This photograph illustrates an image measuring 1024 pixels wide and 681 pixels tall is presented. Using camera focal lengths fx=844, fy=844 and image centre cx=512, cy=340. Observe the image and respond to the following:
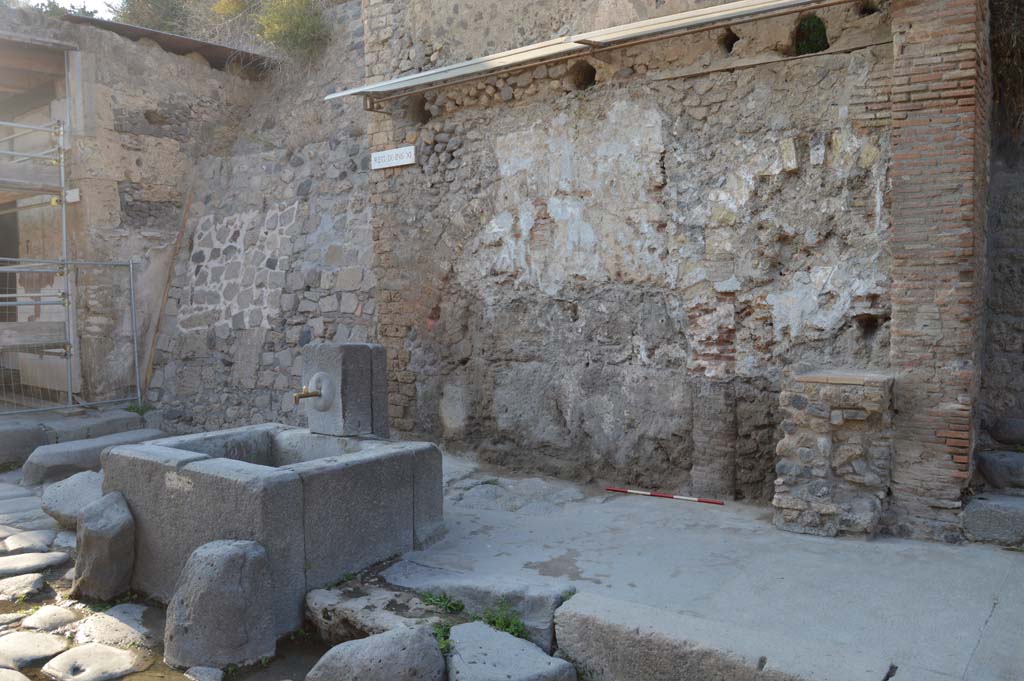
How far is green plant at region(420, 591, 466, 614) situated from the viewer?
423 centimetres

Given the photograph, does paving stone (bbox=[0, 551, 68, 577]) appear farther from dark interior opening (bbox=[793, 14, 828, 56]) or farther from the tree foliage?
the tree foliage

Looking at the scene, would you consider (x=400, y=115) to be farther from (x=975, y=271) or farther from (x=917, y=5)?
(x=975, y=271)

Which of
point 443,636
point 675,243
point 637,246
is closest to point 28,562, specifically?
point 443,636

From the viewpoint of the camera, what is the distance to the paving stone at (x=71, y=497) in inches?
239

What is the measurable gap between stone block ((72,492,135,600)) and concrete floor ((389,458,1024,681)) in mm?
1693

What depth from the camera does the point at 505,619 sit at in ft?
13.3

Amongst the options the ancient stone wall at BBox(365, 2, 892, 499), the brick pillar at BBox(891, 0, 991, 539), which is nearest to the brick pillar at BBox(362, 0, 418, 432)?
the ancient stone wall at BBox(365, 2, 892, 499)

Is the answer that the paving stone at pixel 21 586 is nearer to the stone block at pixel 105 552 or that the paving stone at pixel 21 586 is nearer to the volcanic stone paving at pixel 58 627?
the volcanic stone paving at pixel 58 627

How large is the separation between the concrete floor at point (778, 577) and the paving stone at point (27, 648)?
1886mm

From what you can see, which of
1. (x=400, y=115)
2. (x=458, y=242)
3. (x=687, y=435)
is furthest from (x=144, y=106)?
(x=687, y=435)

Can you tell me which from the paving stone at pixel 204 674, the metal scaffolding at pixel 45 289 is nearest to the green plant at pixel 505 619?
the paving stone at pixel 204 674

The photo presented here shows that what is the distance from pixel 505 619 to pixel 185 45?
30.8 feet

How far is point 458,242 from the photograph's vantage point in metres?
7.38

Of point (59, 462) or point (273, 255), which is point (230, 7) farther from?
point (59, 462)
